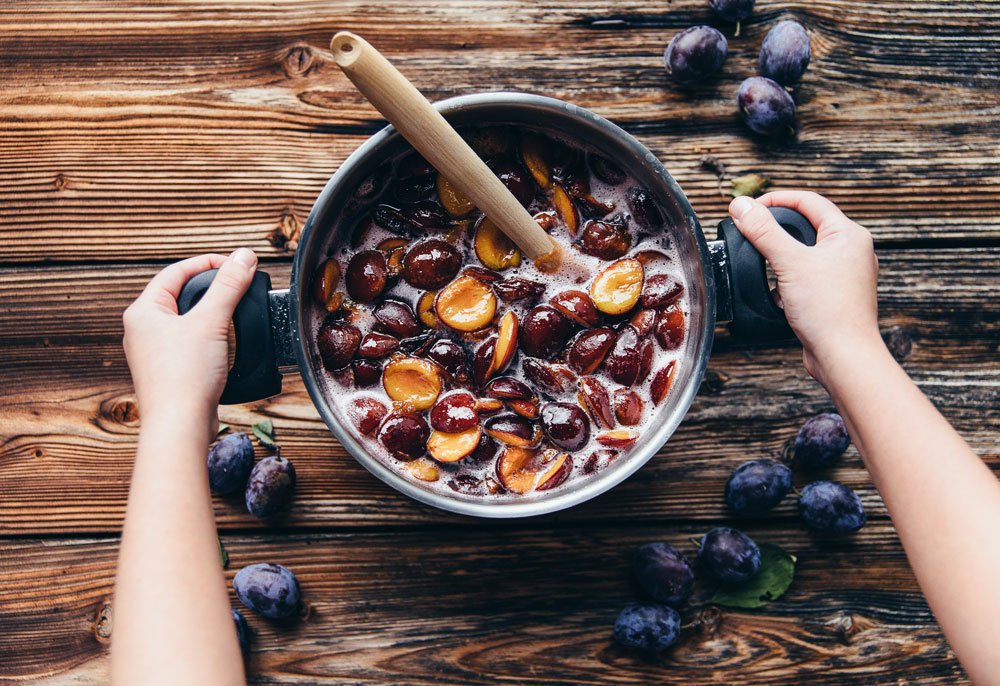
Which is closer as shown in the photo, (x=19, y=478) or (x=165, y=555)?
(x=165, y=555)

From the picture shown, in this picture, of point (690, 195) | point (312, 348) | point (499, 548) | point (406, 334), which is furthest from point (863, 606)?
point (312, 348)

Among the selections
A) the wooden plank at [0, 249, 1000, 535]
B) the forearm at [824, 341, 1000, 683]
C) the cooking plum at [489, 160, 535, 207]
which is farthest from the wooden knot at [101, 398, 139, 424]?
the forearm at [824, 341, 1000, 683]

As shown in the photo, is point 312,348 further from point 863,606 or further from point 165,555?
point 863,606

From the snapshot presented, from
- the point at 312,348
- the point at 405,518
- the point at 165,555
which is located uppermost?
the point at 312,348

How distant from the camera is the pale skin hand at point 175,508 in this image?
34.2 inches

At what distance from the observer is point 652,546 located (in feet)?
3.78

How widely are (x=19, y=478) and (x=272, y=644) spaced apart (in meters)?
0.52

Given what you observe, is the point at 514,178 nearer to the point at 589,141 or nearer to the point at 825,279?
the point at 589,141

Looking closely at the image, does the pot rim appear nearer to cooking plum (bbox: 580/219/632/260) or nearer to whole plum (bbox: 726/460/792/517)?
cooking plum (bbox: 580/219/632/260)

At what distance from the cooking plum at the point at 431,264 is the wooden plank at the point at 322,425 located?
0.30m

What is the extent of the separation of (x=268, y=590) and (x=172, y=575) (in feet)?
0.88

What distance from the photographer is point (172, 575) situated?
0.88m

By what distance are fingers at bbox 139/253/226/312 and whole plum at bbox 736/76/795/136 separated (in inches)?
33.9

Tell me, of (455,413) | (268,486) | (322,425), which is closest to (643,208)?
(455,413)
